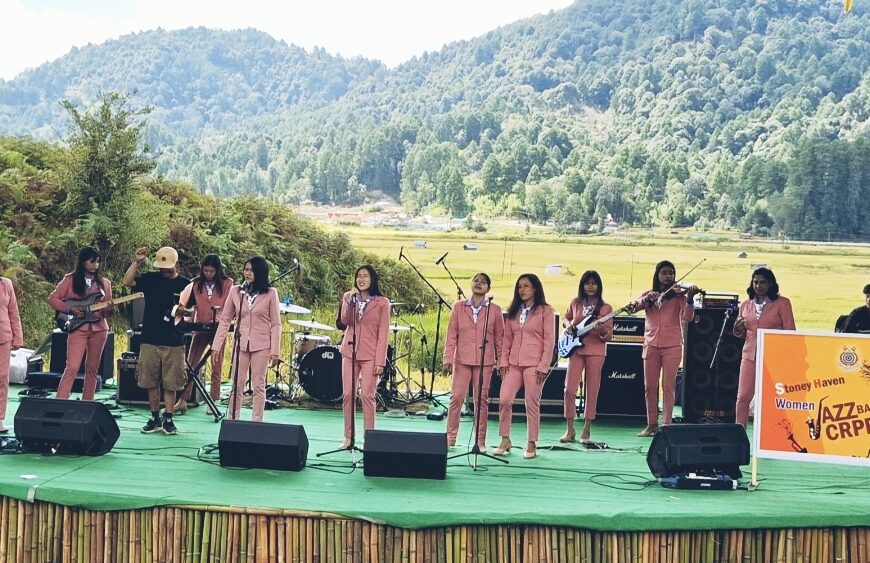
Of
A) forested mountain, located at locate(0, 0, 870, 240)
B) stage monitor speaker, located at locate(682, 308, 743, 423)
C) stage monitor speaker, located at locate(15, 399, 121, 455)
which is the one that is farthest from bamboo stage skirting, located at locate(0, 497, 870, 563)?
forested mountain, located at locate(0, 0, 870, 240)

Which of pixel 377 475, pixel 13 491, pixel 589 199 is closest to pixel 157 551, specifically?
pixel 13 491

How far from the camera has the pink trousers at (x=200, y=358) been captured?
30.9ft

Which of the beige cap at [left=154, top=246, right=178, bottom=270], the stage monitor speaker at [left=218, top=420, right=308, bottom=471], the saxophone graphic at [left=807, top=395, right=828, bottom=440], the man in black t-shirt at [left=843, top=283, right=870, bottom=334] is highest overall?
the beige cap at [left=154, top=246, right=178, bottom=270]

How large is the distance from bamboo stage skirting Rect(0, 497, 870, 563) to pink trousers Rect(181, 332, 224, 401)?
3378mm

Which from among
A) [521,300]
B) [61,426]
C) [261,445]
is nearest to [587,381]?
[521,300]

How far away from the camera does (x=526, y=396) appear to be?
24.8 feet

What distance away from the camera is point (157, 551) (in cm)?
581

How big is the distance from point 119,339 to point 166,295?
7.11 m

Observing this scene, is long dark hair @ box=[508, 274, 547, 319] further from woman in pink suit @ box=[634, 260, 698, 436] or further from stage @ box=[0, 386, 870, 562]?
stage @ box=[0, 386, 870, 562]

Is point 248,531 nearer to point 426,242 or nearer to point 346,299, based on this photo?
point 346,299

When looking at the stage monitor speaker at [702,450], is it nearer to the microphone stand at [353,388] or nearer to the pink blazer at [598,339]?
the pink blazer at [598,339]

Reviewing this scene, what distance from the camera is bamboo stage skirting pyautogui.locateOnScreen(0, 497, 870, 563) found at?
5.67 metres

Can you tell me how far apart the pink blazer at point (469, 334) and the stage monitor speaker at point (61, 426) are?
8.01ft

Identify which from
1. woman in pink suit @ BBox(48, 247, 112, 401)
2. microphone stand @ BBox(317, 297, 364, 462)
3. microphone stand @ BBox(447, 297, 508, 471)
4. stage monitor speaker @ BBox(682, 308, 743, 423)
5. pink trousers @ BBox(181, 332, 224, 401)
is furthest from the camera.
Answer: pink trousers @ BBox(181, 332, 224, 401)
